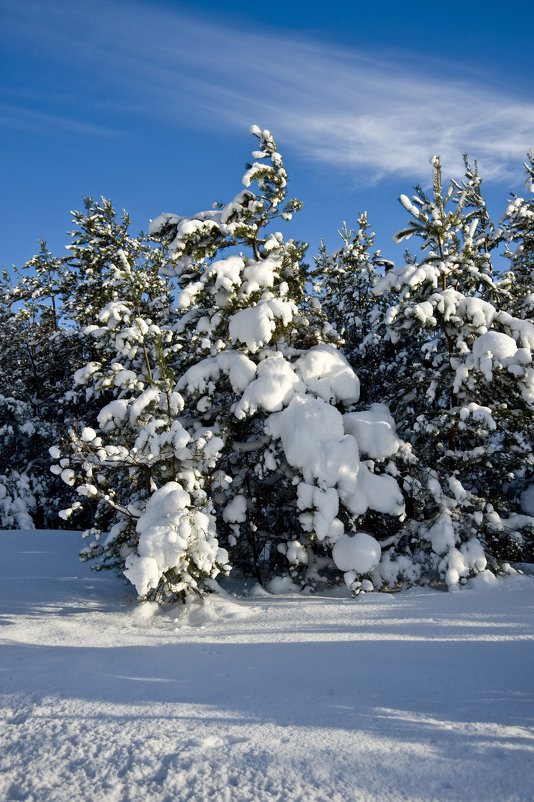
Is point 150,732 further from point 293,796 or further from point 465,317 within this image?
point 465,317

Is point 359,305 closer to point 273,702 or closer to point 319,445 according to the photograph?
point 319,445

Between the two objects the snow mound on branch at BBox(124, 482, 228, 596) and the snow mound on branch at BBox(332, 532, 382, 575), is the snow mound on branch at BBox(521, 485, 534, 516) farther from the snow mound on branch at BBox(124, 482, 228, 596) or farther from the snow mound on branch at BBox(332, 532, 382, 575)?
the snow mound on branch at BBox(124, 482, 228, 596)

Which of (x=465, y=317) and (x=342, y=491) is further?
(x=465, y=317)

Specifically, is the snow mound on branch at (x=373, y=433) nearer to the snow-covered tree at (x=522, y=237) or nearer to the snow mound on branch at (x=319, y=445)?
the snow mound on branch at (x=319, y=445)

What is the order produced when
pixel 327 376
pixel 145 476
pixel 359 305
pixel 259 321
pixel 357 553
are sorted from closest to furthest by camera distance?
pixel 357 553
pixel 145 476
pixel 259 321
pixel 327 376
pixel 359 305

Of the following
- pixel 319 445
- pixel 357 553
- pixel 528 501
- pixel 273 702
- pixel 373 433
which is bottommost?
pixel 273 702

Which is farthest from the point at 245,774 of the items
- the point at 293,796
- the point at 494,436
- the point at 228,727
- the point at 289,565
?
the point at 494,436

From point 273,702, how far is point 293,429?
14.1 feet

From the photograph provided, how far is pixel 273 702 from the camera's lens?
13.1 feet

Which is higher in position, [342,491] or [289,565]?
[342,491]

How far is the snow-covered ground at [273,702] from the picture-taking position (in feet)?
9.85

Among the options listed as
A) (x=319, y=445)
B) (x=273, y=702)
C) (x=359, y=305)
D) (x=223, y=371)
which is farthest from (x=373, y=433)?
(x=359, y=305)

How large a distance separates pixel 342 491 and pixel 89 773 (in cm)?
513

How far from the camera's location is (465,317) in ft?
27.3
